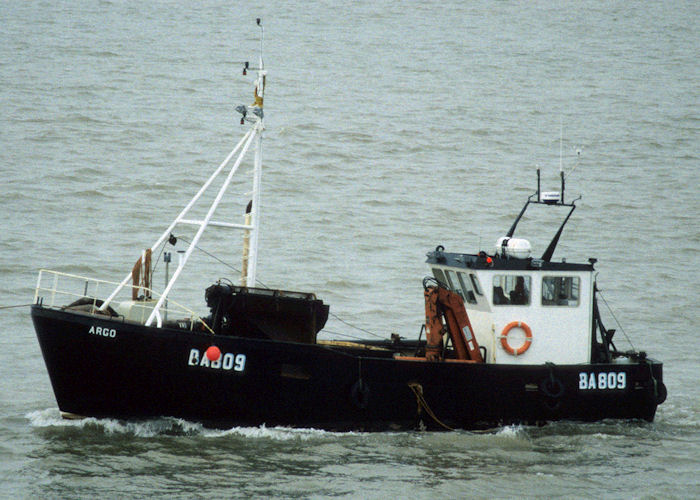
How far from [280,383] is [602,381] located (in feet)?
18.0

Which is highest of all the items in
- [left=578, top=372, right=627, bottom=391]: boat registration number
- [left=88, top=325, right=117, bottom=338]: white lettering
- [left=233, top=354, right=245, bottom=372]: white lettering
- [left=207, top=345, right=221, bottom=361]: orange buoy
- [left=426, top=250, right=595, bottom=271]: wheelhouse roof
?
[left=426, top=250, right=595, bottom=271]: wheelhouse roof

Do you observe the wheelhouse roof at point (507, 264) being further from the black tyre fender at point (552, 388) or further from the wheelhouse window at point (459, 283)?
the black tyre fender at point (552, 388)

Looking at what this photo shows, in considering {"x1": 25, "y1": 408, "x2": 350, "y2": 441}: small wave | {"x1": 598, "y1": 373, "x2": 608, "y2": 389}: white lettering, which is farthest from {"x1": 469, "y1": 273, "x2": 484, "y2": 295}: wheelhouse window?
{"x1": 25, "y1": 408, "x2": 350, "y2": 441}: small wave

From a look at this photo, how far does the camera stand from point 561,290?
17.2m

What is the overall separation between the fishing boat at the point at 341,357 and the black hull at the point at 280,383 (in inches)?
0.7

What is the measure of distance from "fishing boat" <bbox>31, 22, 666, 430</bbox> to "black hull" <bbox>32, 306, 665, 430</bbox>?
18mm

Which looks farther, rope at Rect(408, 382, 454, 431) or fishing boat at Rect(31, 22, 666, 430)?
rope at Rect(408, 382, 454, 431)

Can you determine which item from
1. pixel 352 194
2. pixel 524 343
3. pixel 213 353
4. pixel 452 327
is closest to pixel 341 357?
pixel 213 353

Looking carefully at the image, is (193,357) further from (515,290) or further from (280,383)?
(515,290)

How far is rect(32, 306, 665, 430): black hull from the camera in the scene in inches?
590

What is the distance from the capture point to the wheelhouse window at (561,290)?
17094mm

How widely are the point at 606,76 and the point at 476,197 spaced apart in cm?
1828

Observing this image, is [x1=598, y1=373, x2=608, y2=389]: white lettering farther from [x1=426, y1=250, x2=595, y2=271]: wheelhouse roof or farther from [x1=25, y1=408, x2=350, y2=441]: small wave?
[x1=25, y1=408, x2=350, y2=441]: small wave

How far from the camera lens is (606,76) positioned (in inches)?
1858
